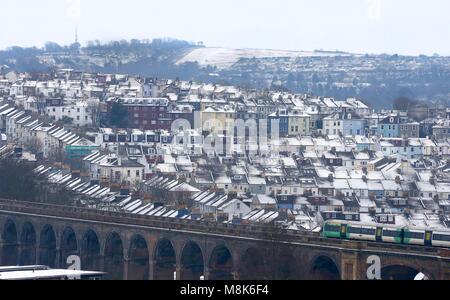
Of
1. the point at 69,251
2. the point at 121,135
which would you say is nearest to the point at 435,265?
the point at 69,251

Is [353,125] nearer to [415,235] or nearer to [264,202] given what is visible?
[264,202]

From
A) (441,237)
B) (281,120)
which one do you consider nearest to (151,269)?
(441,237)

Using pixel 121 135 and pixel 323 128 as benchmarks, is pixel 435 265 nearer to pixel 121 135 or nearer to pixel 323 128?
pixel 121 135

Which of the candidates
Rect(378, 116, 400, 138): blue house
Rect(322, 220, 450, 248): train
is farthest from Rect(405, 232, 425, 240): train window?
Rect(378, 116, 400, 138): blue house

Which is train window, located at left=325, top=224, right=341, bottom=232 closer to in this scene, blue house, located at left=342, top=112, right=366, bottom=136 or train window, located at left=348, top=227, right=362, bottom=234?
train window, located at left=348, top=227, right=362, bottom=234

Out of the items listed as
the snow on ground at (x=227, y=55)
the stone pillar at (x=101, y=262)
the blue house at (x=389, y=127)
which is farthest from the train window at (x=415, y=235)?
the snow on ground at (x=227, y=55)

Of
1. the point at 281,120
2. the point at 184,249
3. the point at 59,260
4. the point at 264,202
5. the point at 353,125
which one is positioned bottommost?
the point at 353,125
